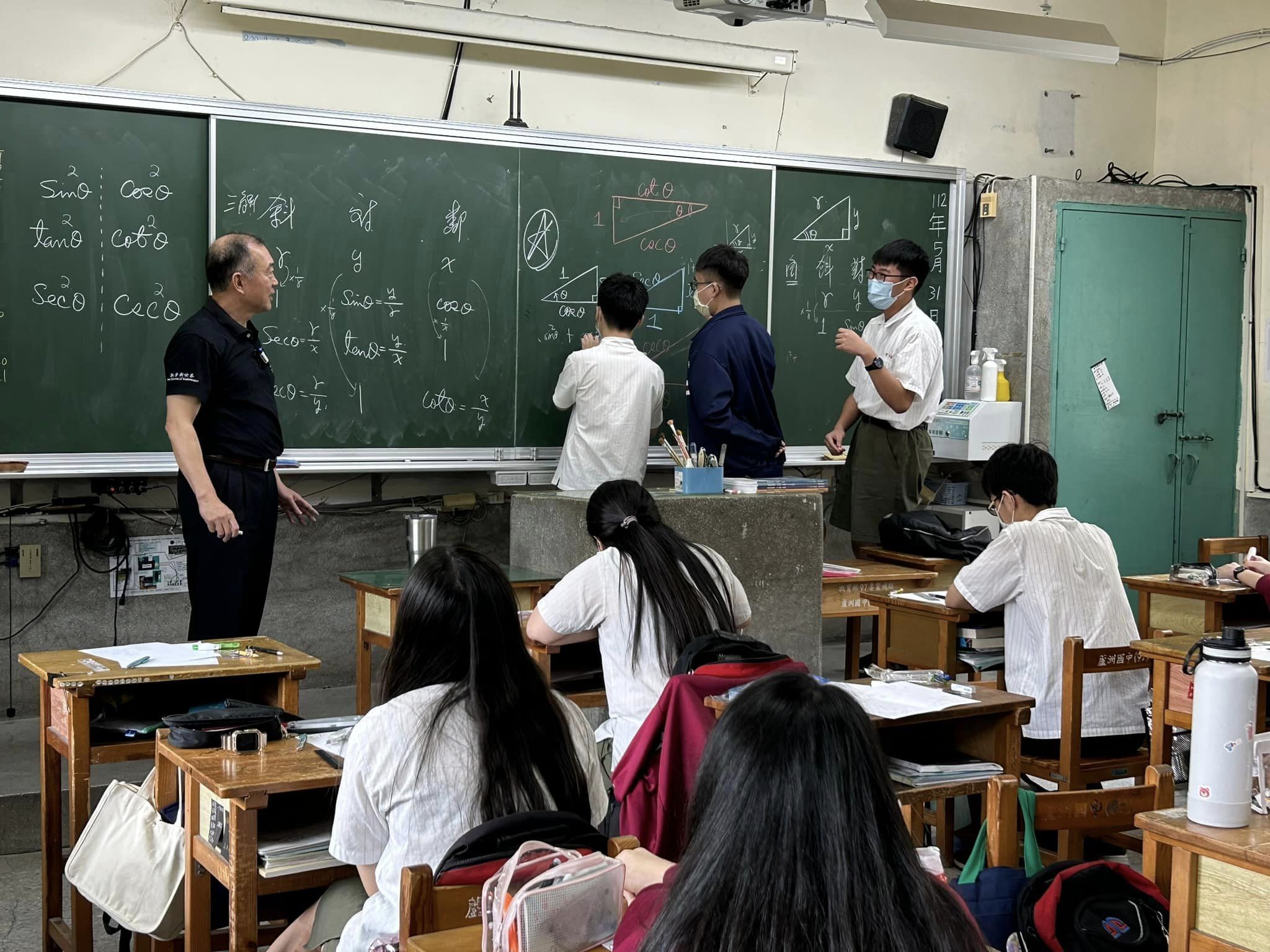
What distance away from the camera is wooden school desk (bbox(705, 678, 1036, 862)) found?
2799 millimetres

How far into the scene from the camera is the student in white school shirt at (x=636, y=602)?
313 centimetres

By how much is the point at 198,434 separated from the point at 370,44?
2.14m

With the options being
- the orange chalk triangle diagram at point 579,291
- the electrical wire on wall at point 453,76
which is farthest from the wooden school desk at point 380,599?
the electrical wire on wall at point 453,76

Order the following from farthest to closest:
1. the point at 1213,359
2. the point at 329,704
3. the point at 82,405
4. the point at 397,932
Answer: the point at 1213,359 → the point at 329,704 → the point at 82,405 → the point at 397,932

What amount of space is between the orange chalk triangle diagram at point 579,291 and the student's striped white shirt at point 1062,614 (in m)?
2.47

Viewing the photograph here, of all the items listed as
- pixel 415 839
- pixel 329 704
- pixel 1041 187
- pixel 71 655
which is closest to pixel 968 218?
pixel 1041 187

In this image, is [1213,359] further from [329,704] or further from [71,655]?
[71,655]

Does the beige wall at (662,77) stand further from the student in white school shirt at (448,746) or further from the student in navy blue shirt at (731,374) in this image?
the student in white school shirt at (448,746)

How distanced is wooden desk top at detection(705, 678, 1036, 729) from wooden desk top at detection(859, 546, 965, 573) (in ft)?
7.67

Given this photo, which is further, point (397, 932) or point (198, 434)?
point (198, 434)

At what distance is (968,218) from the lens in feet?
23.0

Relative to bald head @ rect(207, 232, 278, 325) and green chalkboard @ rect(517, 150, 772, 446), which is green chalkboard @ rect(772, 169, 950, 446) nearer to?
green chalkboard @ rect(517, 150, 772, 446)

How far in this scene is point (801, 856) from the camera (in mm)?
1318

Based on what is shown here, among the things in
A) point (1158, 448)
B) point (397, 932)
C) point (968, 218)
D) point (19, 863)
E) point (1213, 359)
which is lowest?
point (19, 863)
